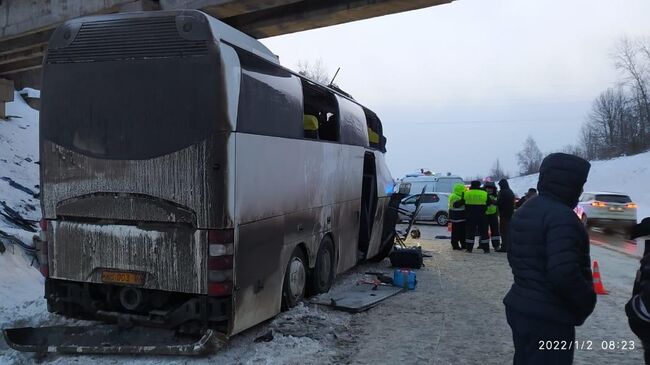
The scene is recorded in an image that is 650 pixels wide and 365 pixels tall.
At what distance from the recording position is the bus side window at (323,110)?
8.04 metres

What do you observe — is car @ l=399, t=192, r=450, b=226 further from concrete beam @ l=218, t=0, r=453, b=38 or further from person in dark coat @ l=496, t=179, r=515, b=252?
concrete beam @ l=218, t=0, r=453, b=38

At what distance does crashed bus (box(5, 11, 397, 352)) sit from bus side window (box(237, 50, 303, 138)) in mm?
25

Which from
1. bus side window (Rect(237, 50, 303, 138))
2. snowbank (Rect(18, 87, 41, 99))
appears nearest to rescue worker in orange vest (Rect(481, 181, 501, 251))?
bus side window (Rect(237, 50, 303, 138))

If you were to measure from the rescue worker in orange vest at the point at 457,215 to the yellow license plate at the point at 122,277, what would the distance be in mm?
10339

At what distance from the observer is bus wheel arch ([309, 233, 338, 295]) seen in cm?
759

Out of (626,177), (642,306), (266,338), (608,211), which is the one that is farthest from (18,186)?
(626,177)

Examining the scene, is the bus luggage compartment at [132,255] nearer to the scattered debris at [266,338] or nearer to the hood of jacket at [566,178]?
the scattered debris at [266,338]

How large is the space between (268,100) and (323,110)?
2804 mm

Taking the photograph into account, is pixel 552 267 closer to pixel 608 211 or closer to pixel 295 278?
pixel 295 278

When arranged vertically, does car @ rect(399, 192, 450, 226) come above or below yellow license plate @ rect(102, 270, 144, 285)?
below

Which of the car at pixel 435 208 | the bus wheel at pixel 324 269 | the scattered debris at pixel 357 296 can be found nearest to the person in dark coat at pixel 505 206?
the scattered debris at pixel 357 296

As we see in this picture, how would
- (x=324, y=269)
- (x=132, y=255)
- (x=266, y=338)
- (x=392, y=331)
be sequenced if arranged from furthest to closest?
(x=324, y=269) → (x=392, y=331) → (x=266, y=338) → (x=132, y=255)

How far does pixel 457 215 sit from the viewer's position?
14.4 metres

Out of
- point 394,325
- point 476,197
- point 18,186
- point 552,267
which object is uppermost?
point 552,267
